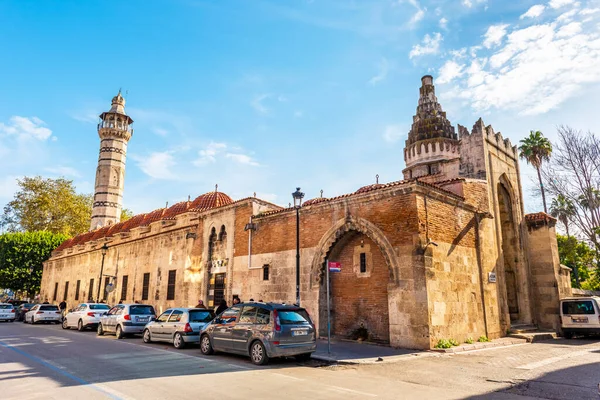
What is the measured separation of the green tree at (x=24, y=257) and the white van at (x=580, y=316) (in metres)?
48.7

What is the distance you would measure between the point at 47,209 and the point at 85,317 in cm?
3814

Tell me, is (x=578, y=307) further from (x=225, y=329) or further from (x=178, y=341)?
(x=178, y=341)

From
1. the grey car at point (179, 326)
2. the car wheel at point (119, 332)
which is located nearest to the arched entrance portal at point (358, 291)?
the grey car at point (179, 326)

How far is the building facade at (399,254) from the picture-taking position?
12.6 metres

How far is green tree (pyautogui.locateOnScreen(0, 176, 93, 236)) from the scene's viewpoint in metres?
49.4

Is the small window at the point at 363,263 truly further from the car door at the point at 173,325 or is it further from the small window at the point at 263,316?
the car door at the point at 173,325

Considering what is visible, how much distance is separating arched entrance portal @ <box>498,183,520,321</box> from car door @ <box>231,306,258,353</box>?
13587 millimetres

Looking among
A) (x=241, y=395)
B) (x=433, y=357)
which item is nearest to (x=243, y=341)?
(x=241, y=395)

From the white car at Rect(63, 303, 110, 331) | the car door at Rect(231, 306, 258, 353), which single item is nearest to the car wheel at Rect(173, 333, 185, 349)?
the car door at Rect(231, 306, 258, 353)

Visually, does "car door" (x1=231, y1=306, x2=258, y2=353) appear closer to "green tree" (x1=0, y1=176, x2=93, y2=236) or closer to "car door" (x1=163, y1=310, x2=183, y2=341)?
"car door" (x1=163, y1=310, x2=183, y2=341)

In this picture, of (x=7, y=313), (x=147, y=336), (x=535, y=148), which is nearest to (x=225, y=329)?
(x=147, y=336)

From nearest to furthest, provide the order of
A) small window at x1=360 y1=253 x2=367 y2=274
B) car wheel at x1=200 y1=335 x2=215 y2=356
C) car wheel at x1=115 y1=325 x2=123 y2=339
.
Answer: car wheel at x1=200 y1=335 x2=215 y2=356 < small window at x1=360 y1=253 x2=367 y2=274 < car wheel at x1=115 y1=325 x2=123 y2=339

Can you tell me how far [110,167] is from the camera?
45.0 m

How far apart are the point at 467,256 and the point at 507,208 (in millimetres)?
7192
